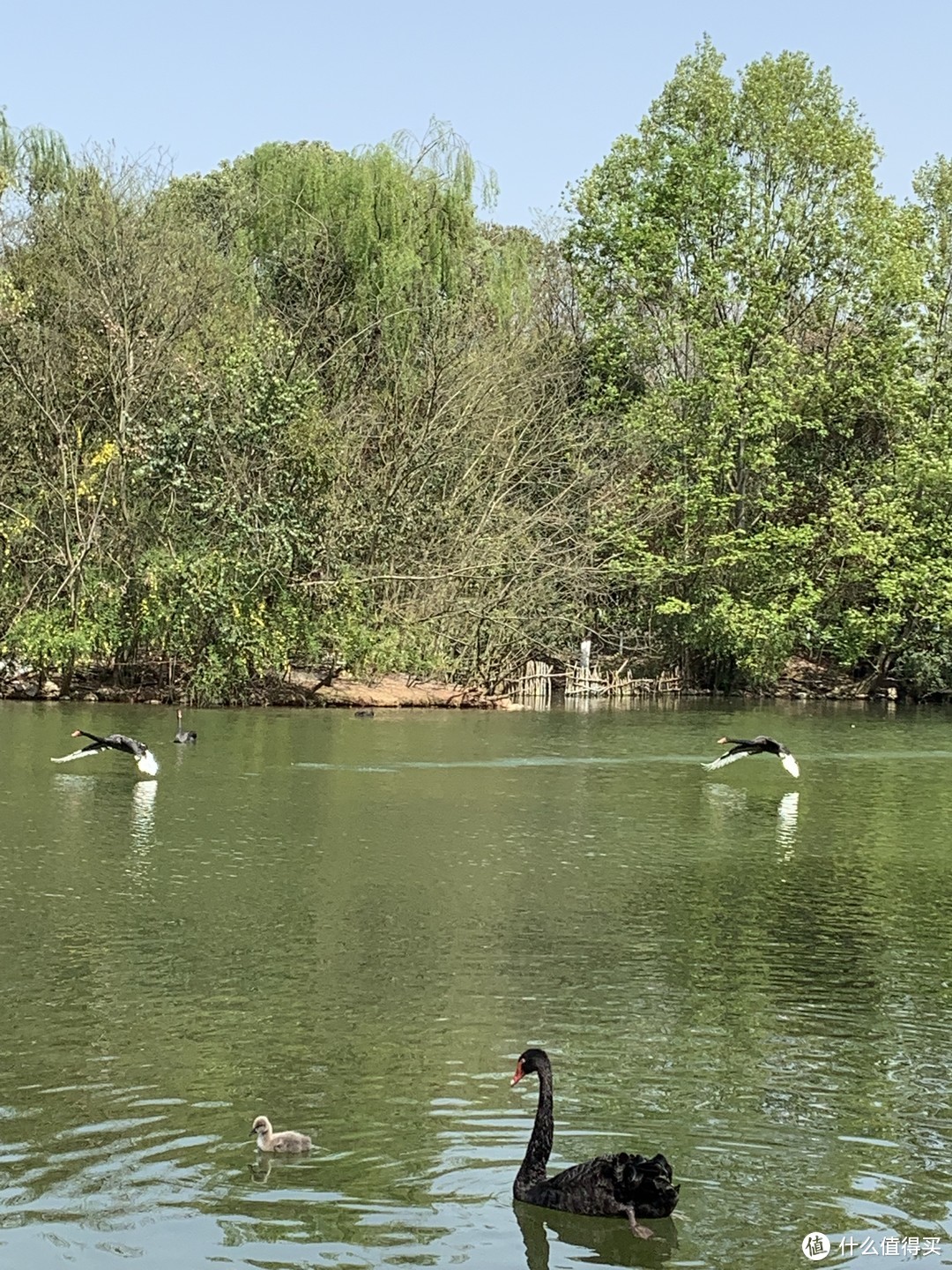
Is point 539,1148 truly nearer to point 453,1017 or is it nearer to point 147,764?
point 453,1017

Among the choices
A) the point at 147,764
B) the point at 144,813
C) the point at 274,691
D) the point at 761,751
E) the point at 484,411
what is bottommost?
the point at 144,813

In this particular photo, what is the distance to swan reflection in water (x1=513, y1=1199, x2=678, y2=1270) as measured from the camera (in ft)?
24.3

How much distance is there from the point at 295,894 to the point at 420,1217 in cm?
792

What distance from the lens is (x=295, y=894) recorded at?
610 inches

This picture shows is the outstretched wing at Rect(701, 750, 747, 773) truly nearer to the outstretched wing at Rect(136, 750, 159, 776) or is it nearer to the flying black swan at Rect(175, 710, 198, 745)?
the flying black swan at Rect(175, 710, 198, 745)

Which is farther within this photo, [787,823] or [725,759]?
[725,759]

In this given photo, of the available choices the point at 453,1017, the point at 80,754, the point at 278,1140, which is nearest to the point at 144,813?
the point at 80,754

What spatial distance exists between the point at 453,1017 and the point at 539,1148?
3201 mm

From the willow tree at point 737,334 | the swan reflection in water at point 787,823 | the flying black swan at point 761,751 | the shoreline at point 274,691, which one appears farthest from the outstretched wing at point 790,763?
the willow tree at point 737,334

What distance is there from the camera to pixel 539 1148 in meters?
8.00

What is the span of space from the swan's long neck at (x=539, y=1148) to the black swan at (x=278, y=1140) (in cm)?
104

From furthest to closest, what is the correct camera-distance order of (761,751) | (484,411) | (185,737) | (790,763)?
(484,411) < (185,737) < (761,751) < (790,763)

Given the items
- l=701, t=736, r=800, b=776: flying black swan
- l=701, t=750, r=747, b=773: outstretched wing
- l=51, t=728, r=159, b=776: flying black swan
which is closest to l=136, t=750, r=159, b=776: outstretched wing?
l=51, t=728, r=159, b=776: flying black swan

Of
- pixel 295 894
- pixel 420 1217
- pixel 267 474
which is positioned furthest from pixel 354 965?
pixel 267 474
